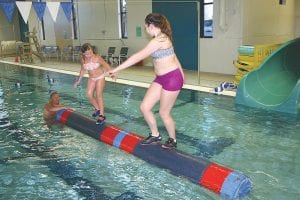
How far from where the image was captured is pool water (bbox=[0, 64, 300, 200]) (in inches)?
148

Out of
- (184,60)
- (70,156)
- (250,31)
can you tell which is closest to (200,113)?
(70,156)

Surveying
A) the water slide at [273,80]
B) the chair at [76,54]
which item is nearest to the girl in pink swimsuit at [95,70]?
the water slide at [273,80]

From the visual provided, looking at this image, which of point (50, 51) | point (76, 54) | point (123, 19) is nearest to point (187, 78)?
point (123, 19)

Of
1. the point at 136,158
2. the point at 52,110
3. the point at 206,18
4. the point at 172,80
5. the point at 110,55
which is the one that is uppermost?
the point at 206,18

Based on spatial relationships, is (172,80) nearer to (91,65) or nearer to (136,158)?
(136,158)

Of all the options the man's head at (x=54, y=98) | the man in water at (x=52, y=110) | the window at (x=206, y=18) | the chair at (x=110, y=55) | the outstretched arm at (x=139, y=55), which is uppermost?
the window at (x=206, y=18)

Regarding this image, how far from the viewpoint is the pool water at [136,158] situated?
3.76 meters

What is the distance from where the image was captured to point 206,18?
40.1 ft

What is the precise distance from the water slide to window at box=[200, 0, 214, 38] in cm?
433

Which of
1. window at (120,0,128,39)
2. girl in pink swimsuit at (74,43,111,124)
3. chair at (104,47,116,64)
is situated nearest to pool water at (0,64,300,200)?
girl in pink swimsuit at (74,43,111,124)

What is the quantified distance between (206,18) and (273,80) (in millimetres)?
5103

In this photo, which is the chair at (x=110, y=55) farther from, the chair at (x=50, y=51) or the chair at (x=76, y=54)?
the chair at (x=50, y=51)

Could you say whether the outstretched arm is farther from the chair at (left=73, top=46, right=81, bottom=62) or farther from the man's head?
the chair at (left=73, top=46, right=81, bottom=62)

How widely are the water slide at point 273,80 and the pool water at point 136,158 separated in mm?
362
